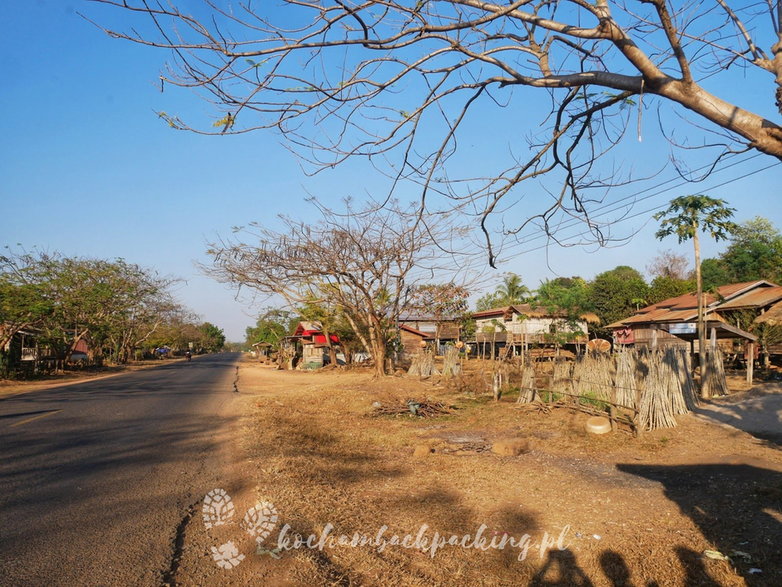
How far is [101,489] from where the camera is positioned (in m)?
5.84

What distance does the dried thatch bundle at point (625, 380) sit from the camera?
1065 centimetres

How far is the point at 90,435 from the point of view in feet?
30.0

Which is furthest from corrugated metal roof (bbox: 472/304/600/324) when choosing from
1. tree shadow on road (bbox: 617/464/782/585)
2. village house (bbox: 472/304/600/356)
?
tree shadow on road (bbox: 617/464/782/585)

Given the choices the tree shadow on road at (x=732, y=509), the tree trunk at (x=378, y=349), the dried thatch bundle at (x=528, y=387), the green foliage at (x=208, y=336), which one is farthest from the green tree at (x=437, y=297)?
the green foliage at (x=208, y=336)

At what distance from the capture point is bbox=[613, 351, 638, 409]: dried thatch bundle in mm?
10648

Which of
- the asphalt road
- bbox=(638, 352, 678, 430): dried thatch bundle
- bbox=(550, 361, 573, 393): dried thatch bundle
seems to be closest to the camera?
the asphalt road

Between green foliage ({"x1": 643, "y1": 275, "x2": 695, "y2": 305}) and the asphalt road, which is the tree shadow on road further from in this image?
green foliage ({"x1": 643, "y1": 275, "x2": 695, "y2": 305})

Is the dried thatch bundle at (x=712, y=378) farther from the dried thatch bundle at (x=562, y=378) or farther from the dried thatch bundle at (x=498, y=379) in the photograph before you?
the dried thatch bundle at (x=498, y=379)

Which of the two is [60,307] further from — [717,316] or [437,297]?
[717,316]

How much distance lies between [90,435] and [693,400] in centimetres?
1228

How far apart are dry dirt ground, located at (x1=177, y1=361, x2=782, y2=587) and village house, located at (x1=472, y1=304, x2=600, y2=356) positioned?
18.7 meters

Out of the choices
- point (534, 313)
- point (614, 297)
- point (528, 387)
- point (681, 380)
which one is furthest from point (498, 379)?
point (614, 297)

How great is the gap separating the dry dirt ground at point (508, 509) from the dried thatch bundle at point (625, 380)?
3.61 feet

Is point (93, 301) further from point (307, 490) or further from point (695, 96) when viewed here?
point (695, 96)
